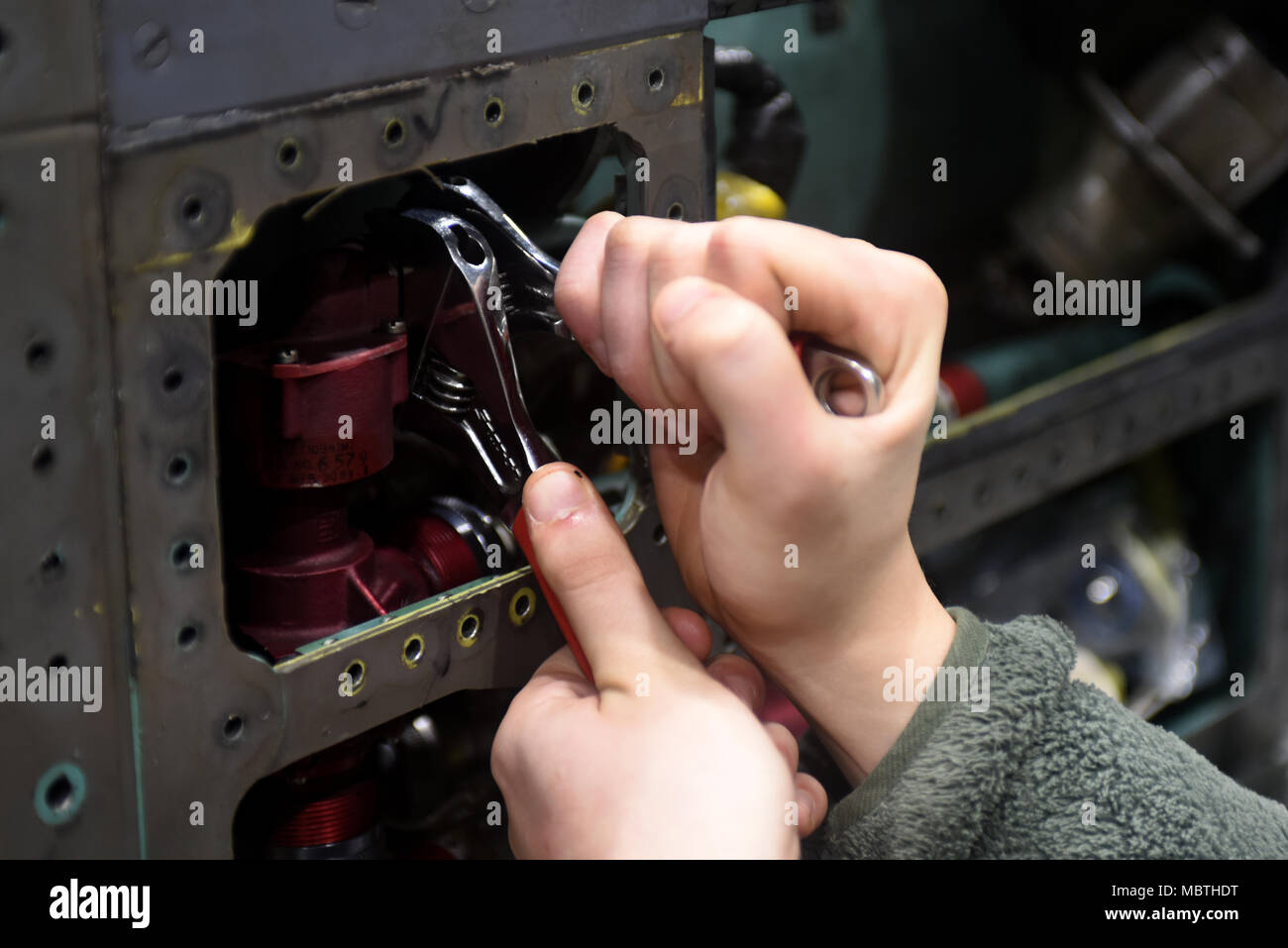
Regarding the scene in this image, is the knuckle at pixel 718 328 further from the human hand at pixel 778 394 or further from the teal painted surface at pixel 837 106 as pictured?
the teal painted surface at pixel 837 106

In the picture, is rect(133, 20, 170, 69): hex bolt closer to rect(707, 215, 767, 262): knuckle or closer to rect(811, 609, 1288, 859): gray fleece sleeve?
rect(707, 215, 767, 262): knuckle

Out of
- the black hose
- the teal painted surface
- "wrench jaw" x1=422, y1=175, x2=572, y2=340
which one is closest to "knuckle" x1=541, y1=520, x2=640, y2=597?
"wrench jaw" x1=422, y1=175, x2=572, y2=340

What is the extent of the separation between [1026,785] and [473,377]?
335 mm

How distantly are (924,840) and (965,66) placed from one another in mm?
1006

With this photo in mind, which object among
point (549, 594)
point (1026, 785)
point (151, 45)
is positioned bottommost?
point (1026, 785)

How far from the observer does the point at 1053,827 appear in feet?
2.18

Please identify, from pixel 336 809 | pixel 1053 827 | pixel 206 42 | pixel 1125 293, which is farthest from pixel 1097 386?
pixel 206 42

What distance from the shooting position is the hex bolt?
51 centimetres

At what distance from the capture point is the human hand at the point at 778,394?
0.55 m

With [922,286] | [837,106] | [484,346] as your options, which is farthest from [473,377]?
[837,106]
